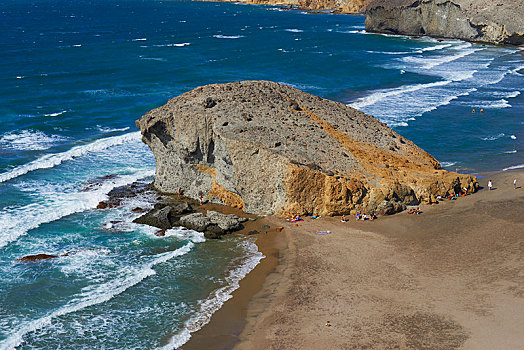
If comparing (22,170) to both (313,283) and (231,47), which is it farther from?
(231,47)

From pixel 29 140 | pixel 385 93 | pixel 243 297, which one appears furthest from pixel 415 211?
pixel 385 93

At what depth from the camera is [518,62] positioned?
88.9 metres

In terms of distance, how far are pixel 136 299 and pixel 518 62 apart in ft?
271

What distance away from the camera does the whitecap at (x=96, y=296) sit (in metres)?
21.7

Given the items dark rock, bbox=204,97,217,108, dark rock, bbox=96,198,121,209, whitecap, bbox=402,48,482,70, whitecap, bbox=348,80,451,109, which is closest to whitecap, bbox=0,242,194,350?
dark rock, bbox=96,198,121,209

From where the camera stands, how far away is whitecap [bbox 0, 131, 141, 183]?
134 ft

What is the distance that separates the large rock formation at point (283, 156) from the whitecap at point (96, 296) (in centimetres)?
609

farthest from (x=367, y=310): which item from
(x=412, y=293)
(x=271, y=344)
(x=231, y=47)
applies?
(x=231, y=47)

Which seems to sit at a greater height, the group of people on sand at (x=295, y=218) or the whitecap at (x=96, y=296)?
the group of people on sand at (x=295, y=218)

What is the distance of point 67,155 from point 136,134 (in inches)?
285

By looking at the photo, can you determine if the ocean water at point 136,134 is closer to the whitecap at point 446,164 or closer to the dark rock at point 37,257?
the whitecap at point 446,164

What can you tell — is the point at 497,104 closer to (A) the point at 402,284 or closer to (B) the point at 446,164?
(B) the point at 446,164

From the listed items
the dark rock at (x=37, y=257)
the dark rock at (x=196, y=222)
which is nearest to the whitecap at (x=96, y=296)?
the dark rock at (x=196, y=222)

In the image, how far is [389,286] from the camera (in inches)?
938
